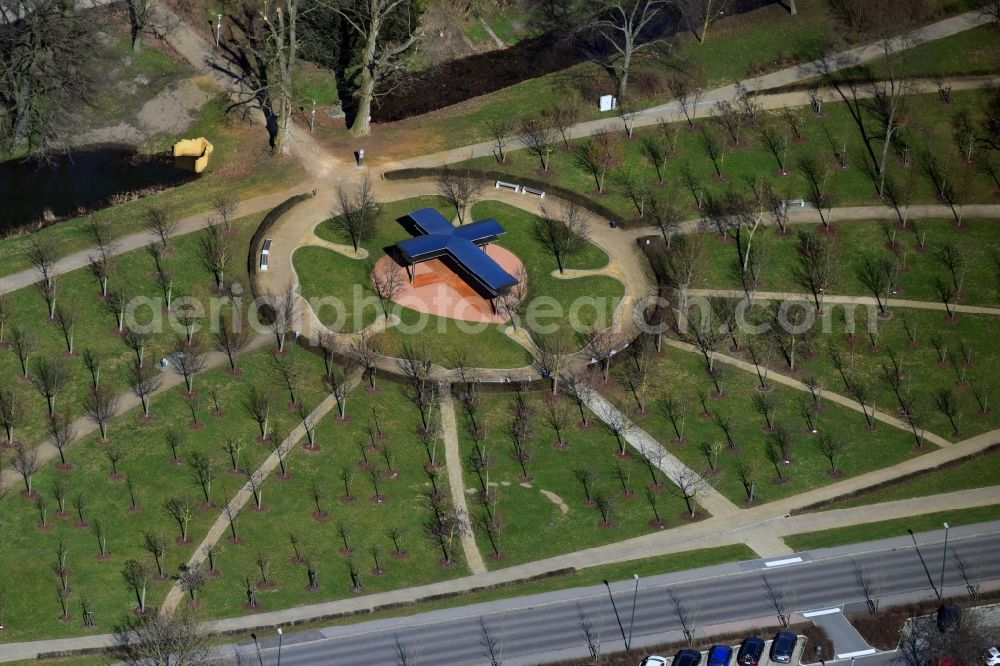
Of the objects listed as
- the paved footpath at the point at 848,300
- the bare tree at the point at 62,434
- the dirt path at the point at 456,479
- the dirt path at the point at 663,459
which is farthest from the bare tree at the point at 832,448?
the bare tree at the point at 62,434

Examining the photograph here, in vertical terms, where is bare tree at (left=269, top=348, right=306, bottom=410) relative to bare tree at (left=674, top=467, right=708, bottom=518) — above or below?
above

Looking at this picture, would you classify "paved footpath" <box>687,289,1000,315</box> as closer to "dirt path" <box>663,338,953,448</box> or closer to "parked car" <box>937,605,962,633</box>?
"dirt path" <box>663,338,953,448</box>

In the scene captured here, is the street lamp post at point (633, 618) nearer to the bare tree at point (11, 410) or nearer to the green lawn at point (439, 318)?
the green lawn at point (439, 318)

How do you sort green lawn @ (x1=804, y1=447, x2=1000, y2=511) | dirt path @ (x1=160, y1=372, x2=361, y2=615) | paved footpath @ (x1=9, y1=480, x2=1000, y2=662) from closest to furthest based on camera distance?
paved footpath @ (x1=9, y1=480, x2=1000, y2=662), dirt path @ (x1=160, y1=372, x2=361, y2=615), green lawn @ (x1=804, y1=447, x2=1000, y2=511)

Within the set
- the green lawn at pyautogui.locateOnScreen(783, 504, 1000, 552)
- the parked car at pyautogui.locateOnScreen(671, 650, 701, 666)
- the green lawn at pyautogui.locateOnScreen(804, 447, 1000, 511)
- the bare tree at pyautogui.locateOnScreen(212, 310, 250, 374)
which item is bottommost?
the parked car at pyautogui.locateOnScreen(671, 650, 701, 666)

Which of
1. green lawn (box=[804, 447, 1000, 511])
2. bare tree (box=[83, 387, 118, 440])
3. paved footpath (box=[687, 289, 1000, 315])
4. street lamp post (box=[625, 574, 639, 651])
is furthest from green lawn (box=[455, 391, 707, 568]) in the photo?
bare tree (box=[83, 387, 118, 440])

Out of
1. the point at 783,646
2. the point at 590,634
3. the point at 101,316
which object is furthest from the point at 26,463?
the point at 783,646

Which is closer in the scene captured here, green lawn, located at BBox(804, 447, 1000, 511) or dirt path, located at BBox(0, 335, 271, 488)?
dirt path, located at BBox(0, 335, 271, 488)
